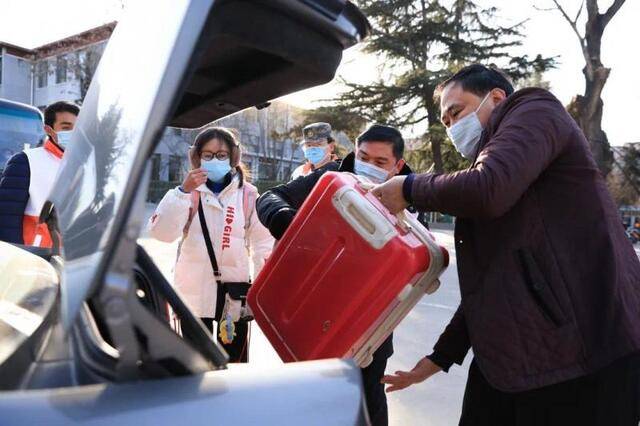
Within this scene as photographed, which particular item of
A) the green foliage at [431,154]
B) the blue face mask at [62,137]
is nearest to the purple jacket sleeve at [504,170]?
the blue face mask at [62,137]

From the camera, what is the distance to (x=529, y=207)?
1.62 meters

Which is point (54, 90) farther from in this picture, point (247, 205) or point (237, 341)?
point (237, 341)

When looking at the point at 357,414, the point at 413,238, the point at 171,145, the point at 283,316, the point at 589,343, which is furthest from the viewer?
the point at 171,145

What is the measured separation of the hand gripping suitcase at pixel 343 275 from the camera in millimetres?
1682

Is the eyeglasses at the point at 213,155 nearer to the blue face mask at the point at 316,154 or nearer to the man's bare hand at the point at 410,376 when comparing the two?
the blue face mask at the point at 316,154

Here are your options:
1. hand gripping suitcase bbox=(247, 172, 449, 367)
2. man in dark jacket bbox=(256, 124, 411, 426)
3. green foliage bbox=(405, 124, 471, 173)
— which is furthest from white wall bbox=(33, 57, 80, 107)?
hand gripping suitcase bbox=(247, 172, 449, 367)

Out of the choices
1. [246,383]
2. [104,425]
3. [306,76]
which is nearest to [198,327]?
[246,383]

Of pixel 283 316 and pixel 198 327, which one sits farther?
pixel 283 316

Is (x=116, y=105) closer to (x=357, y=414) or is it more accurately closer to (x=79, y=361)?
(x=79, y=361)

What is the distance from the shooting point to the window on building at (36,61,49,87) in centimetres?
3547

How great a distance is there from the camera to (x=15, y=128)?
29.2ft

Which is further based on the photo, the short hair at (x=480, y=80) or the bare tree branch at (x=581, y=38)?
the bare tree branch at (x=581, y=38)

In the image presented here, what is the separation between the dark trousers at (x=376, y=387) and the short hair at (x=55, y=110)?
250 cm

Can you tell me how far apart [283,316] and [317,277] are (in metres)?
0.20
